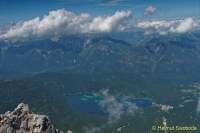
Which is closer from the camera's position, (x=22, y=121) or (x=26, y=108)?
(x=22, y=121)

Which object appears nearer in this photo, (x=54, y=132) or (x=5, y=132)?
(x=5, y=132)

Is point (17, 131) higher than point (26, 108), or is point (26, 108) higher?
point (26, 108)

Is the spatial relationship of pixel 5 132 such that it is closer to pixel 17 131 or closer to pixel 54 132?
pixel 17 131

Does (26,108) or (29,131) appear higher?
(26,108)

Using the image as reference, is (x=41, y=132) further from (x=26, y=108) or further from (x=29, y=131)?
(x=26, y=108)

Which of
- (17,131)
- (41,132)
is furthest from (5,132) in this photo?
(41,132)

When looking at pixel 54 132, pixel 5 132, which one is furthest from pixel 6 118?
pixel 54 132
